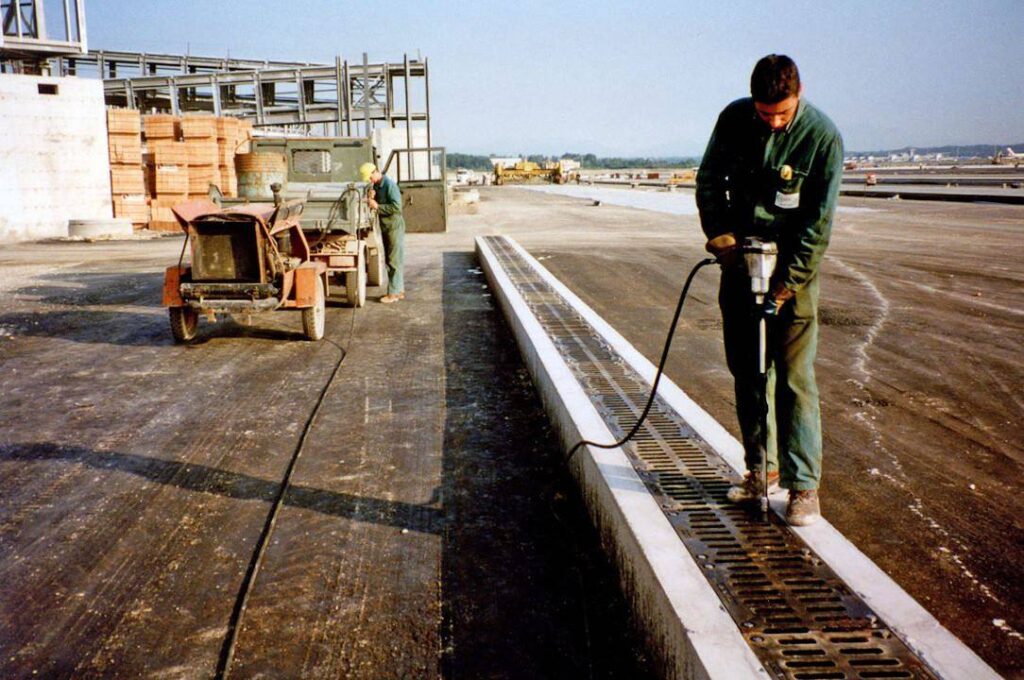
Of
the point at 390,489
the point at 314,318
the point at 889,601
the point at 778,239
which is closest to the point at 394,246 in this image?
the point at 314,318

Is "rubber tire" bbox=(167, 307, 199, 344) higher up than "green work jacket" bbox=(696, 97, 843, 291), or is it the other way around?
"green work jacket" bbox=(696, 97, 843, 291)

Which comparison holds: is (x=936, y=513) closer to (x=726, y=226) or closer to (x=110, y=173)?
(x=726, y=226)

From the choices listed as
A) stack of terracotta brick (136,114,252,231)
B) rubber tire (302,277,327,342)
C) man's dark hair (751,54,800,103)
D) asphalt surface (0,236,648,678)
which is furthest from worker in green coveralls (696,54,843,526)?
stack of terracotta brick (136,114,252,231)

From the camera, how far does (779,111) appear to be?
326cm

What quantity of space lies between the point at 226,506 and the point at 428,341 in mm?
4327

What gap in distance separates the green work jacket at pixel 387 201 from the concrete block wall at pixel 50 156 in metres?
15.7

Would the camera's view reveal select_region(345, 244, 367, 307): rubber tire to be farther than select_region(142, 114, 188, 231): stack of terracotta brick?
No

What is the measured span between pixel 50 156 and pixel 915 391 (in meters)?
23.1

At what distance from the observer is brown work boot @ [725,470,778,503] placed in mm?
3682

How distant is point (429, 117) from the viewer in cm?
2834

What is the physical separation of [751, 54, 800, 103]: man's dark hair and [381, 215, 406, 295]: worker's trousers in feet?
24.7

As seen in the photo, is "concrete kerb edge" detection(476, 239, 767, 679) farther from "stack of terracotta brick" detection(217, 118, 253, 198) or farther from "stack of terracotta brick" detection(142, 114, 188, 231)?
"stack of terracotta brick" detection(217, 118, 253, 198)

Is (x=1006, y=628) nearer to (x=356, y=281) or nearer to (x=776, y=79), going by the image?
(x=776, y=79)

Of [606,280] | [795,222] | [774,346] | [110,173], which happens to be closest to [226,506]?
[774,346]
